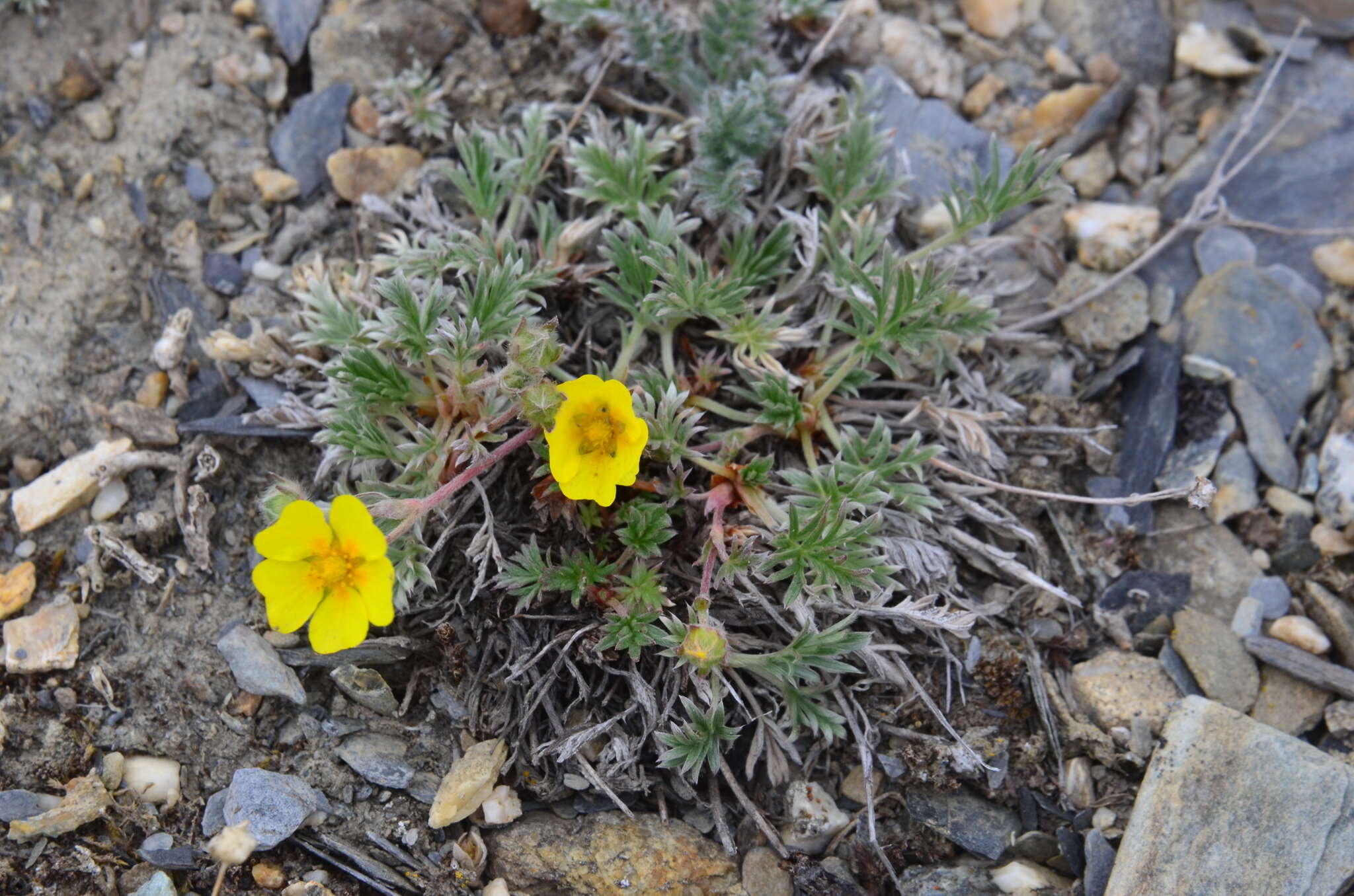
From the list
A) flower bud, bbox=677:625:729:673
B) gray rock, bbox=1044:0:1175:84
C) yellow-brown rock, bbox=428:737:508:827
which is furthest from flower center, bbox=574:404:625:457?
gray rock, bbox=1044:0:1175:84

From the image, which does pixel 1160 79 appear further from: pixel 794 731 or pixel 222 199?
pixel 222 199

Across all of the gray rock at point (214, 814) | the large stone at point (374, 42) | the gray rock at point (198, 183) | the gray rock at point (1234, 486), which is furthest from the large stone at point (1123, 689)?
the gray rock at point (198, 183)

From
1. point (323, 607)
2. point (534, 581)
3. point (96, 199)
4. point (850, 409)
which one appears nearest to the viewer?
point (323, 607)

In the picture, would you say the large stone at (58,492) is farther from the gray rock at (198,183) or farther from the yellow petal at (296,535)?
the gray rock at (198,183)

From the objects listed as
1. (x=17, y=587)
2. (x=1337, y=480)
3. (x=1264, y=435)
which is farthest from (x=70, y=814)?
(x=1337, y=480)

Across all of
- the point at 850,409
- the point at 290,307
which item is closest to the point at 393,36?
the point at 290,307
